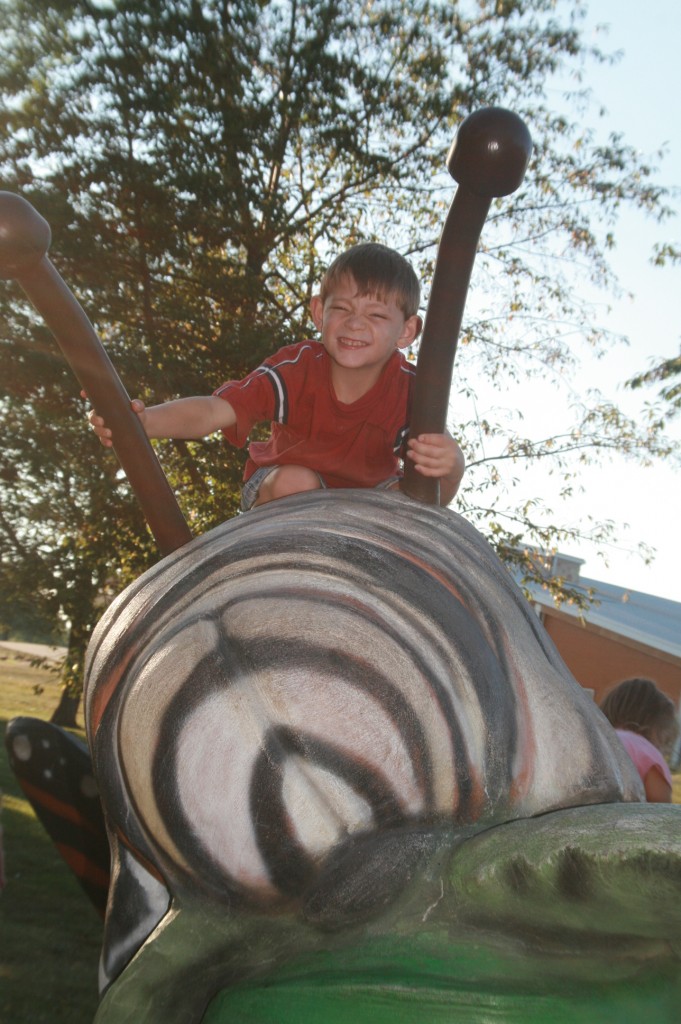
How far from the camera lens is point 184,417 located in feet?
7.13

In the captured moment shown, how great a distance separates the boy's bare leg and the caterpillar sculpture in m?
0.57

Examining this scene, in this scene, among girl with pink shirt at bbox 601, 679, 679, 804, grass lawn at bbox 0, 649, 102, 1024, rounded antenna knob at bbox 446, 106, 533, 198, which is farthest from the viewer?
grass lawn at bbox 0, 649, 102, 1024

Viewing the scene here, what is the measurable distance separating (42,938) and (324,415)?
407 centimetres

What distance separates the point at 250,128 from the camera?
826 cm

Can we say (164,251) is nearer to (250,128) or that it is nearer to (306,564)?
(250,128)

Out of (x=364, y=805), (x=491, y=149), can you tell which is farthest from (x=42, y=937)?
(x=491, y=149)

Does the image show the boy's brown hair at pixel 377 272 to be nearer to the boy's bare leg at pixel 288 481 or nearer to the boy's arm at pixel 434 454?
the boy's bare leg at pixel 288 481

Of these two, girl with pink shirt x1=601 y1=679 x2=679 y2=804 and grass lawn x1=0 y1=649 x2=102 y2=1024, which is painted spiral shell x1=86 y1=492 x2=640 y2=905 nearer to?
girl with pink shirt x1=601 y1=679 x2=679 y2=804

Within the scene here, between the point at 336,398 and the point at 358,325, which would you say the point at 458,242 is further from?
the point at 336,398

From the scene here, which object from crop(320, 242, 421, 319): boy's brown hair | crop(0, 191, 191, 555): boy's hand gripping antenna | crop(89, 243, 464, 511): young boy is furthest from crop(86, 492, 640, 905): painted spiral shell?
crop(320, 242, 421, 319): boy's brown hair

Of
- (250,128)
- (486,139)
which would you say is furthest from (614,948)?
(250,128)

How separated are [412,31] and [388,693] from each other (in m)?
9.21

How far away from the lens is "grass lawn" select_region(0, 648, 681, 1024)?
14.4 feet

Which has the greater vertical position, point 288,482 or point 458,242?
point 458,242
